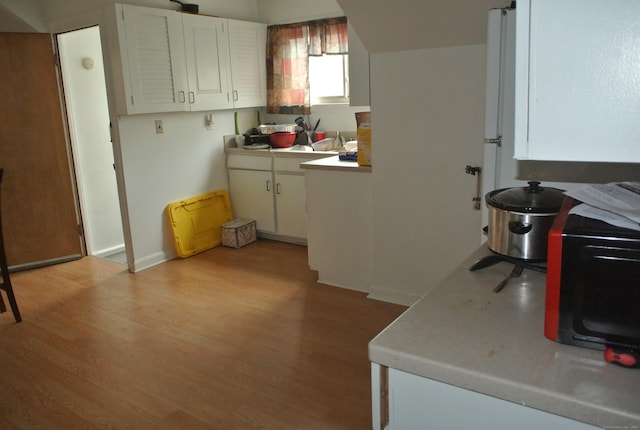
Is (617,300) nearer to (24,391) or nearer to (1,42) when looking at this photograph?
(24,391)

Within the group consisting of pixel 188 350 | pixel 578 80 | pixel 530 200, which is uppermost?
pixel 578 80

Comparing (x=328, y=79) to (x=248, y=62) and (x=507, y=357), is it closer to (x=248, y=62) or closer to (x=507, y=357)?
(x=248, y=62)

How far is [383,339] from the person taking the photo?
1105mm

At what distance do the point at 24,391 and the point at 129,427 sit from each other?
680mm

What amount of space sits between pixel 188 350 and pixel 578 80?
2.44 metres

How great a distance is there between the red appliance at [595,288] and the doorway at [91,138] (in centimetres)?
402

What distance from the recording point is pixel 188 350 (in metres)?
2.77

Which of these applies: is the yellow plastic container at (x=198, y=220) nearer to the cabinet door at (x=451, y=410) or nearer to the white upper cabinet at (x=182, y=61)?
the white upper cabinet at (x=182, y=61)

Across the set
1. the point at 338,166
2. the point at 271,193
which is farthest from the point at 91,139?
the point at 338,166

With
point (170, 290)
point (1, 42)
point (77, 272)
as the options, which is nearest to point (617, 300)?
point (170, 290)

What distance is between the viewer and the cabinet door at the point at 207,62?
4.20 meters

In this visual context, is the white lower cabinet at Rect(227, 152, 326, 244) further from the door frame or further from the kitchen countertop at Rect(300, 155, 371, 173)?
the door frame

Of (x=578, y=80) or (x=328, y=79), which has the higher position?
(x=328, y=79)

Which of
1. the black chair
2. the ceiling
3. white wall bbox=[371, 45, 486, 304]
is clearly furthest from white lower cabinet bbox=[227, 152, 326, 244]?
the black chair
